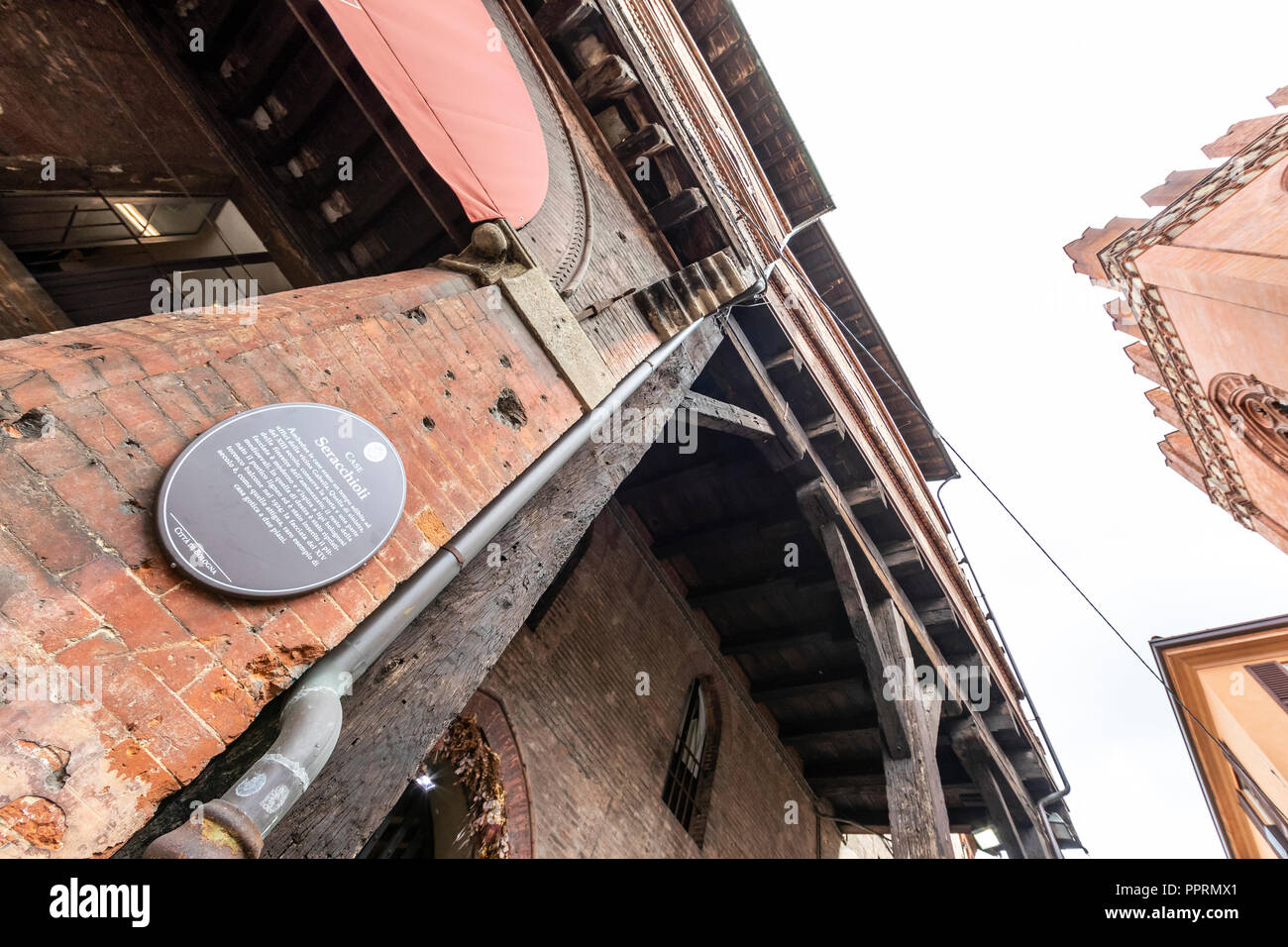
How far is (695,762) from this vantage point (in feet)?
21.7

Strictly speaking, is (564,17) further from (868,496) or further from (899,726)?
(899,726)

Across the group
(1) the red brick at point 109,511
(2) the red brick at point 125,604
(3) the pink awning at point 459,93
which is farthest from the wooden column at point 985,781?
(1) the red brick at point 109,511

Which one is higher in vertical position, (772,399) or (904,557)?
(772,399)

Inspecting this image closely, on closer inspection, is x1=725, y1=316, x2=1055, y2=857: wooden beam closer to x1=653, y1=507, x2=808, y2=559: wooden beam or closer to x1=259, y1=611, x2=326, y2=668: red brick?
x1=653, y1=507, x2=808, y2=559: wooden beam

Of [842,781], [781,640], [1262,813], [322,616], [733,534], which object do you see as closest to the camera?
[322,616]

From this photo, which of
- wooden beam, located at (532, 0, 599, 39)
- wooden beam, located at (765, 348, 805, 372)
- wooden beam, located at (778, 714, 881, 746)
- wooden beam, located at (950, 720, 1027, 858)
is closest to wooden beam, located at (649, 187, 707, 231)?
wooden beam, located at (532, 0, 599, 39)

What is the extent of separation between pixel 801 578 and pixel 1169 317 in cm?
855

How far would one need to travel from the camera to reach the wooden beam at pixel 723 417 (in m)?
4.24

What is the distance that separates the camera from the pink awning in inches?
103

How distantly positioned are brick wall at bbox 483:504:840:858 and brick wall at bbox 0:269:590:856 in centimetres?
316

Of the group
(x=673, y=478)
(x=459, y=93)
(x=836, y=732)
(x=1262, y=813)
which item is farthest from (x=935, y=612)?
(x=1262, y=813)

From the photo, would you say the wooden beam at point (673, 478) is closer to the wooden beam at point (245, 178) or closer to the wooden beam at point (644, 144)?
the wooden beam at point (644, 144)

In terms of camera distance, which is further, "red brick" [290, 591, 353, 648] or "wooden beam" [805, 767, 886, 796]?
"wooden beam" [805, 767, 886, 796]

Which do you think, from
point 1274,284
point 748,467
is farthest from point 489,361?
point 1274,284
